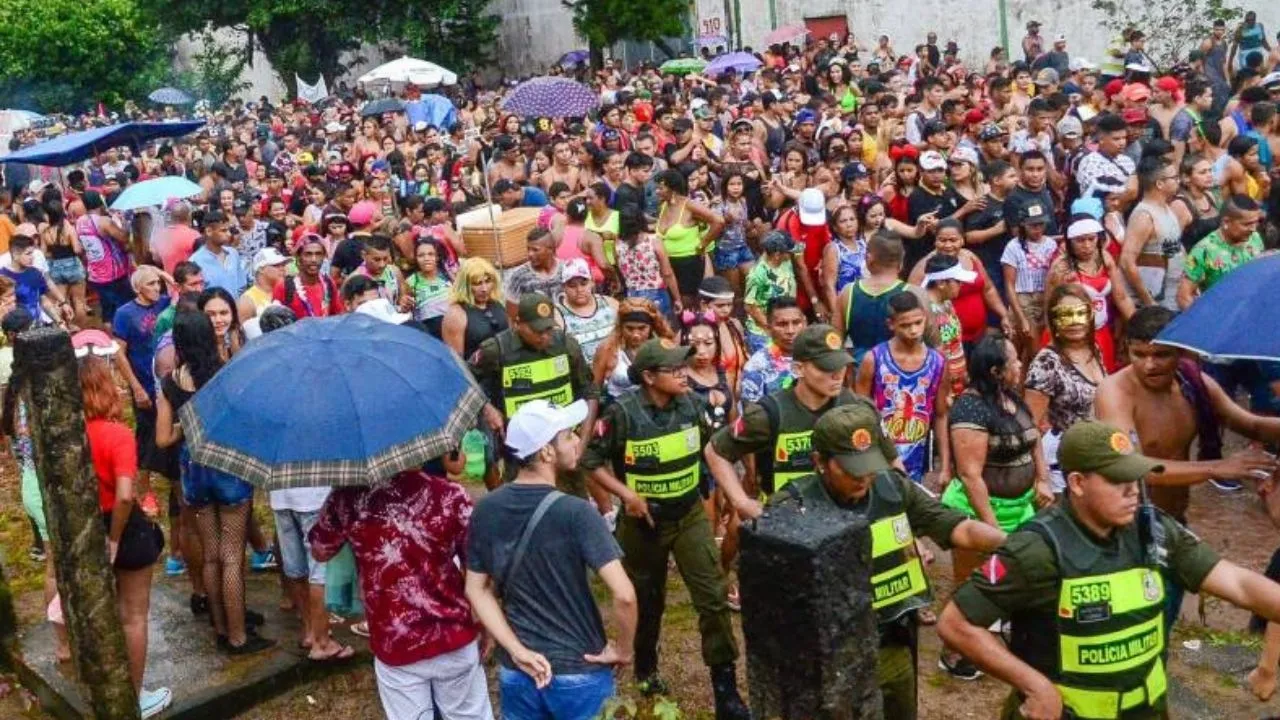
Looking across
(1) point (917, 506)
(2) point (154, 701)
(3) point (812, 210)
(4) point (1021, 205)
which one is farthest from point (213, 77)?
(1) point (917, 506)

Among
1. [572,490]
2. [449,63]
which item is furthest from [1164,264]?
[449,63]

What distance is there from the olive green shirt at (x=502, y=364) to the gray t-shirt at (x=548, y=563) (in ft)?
8.27

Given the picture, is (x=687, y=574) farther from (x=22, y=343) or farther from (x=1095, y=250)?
(x=1095, y=250)

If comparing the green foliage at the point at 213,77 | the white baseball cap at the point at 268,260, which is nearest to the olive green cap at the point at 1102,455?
the white baseball cap at the point at 268,260

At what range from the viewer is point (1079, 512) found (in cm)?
384

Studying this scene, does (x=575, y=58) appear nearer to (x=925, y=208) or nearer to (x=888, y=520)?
(x=925, y=208)

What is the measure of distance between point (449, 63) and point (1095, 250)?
1178 inches

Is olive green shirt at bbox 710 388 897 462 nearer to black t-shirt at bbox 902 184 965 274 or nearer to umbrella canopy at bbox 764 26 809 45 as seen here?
black t-shirt at bbox 902 184 965 274

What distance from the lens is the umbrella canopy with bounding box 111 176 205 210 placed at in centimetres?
1166

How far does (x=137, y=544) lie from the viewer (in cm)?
596

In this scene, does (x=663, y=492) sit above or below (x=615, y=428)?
below

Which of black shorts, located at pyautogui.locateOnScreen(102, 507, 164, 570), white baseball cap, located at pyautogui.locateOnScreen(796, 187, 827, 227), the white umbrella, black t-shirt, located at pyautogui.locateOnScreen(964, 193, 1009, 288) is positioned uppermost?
the white umbrella

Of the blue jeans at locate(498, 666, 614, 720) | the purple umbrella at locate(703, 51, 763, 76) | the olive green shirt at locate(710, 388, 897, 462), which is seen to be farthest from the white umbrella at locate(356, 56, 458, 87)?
the blue jeans at locate(498, 666, 614, 720)

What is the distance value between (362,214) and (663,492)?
6.83m
